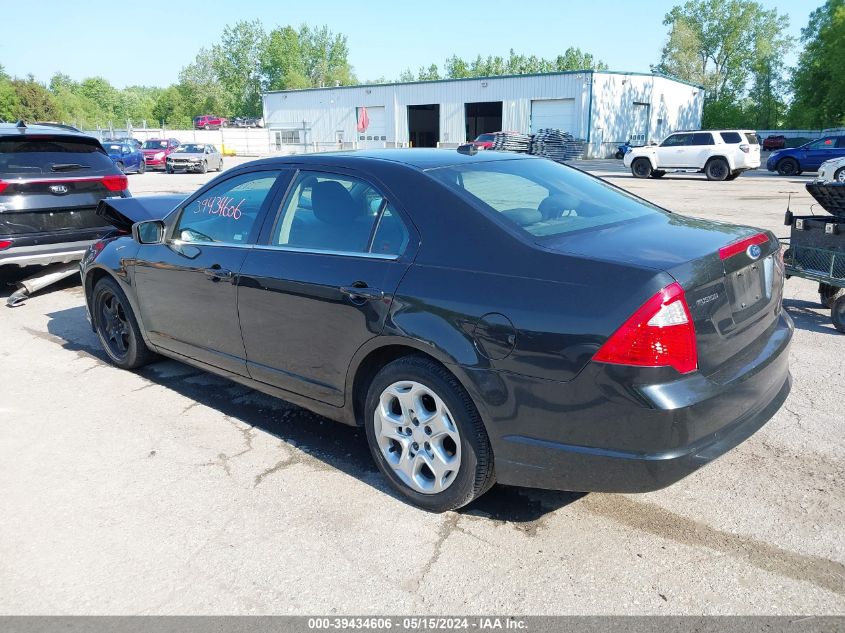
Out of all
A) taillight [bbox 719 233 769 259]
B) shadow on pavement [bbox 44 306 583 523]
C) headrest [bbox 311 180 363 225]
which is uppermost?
headrest [bbox 311 180 363 225]

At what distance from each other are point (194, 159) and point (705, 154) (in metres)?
22.8

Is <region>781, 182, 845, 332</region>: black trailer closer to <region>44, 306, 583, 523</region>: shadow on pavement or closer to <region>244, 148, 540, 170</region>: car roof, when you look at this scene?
<region>244, 148, 540, 170</region>: car roof

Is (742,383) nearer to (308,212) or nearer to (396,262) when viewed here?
(396,262)

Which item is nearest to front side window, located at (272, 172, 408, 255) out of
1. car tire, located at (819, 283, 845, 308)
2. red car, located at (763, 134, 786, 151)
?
car tire, located at (819, 283, 845, 308)

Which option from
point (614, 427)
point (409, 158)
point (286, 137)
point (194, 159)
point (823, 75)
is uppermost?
point (823, 75)

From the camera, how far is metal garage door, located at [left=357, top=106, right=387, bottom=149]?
2069 inches

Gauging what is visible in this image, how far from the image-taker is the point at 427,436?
3062 millimetres

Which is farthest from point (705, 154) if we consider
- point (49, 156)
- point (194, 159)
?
point (49, 156)

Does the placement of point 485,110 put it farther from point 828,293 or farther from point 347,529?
point 347,529

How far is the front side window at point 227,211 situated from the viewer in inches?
156

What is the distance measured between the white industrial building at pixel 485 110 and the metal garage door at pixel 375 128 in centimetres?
8

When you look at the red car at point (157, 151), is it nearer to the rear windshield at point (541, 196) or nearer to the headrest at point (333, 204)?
the headrest at point (333, 204)

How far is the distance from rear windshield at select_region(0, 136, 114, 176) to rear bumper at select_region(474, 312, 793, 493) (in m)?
6.91

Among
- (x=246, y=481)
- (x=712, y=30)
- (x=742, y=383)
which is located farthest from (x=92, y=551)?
(x=712, y=30)
